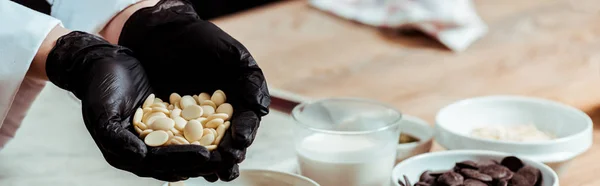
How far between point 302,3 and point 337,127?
0.89 metres

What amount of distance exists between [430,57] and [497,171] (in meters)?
0.71

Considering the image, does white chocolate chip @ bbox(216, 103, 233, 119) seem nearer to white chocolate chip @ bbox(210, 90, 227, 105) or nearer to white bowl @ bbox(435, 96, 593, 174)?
white chocolate chip @ bbox(210, 90, 227, 105)

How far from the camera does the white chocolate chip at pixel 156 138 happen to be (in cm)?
80

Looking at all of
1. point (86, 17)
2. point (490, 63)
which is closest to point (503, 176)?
point (86, 17)

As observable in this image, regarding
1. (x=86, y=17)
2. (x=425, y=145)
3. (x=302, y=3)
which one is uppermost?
(x=86, y=17)

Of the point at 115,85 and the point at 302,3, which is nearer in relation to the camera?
the point at 115,85

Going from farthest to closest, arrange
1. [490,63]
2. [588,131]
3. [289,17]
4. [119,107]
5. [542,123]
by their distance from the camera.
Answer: [289,17] → [490,63] → [542,123] → [588,131] → [119,107]

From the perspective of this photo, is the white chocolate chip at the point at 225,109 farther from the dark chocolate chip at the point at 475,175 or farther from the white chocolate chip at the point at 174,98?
the dark chocolate chip at the point at 475,175

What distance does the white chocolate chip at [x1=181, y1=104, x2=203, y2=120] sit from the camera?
875mm

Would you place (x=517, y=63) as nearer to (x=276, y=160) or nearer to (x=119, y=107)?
(x=276, y=160)

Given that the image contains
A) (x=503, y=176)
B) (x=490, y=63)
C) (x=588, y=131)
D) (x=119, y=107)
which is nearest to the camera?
(x=119, y=107)

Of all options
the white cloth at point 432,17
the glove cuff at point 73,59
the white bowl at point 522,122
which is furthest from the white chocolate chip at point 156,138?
the white cloth at point 432,17

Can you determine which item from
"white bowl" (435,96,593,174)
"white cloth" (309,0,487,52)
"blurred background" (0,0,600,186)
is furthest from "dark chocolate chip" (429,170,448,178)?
"white cloth" (309,0,487,52)

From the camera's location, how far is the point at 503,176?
95 cm
